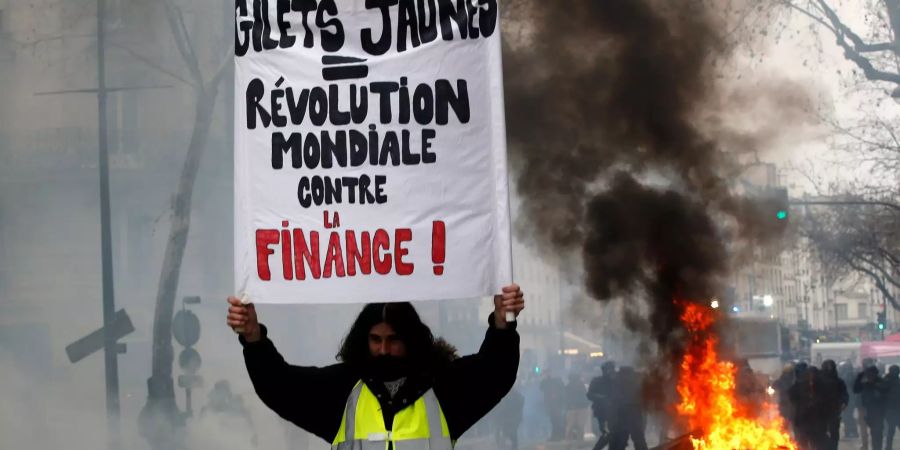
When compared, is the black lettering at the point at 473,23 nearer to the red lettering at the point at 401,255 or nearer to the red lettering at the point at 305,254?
the red lettering at the point at 401,255

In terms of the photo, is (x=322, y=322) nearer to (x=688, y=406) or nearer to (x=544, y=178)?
(x=544, y=178)

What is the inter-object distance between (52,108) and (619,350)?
403 inches

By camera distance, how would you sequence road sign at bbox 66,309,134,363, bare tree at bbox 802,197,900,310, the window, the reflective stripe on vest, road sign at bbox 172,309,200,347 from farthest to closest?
the window < bare tree at bbox 802,197,900,310 < road sign at bbox 66,309,134,363 < road sign at bbox 172,309,200,347 < the reflective stripe on vest

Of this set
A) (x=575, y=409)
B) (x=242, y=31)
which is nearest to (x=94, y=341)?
(x=575, y=409)

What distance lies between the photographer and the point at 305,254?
4.05 metres

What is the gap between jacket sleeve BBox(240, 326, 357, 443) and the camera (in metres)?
3.82

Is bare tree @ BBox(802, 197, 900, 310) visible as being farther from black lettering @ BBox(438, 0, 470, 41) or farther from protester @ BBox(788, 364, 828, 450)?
black lettering @ BBox(438, 0, 470, 41)

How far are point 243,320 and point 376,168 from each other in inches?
21.8

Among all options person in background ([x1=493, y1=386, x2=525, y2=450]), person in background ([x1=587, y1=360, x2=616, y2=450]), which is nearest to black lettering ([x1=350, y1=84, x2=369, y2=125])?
person in background ([x1=587, y1=360, x2=616, y2=450])

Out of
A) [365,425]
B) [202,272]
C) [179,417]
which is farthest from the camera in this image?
[202,272]

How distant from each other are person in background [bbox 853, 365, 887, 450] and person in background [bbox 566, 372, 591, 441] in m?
6.84

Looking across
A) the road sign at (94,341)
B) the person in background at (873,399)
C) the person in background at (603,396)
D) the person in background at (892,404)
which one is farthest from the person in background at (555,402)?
the road sign at (94,341)

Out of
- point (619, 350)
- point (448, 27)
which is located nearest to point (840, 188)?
point (619, 350)

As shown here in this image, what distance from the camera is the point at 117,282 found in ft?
63.1
